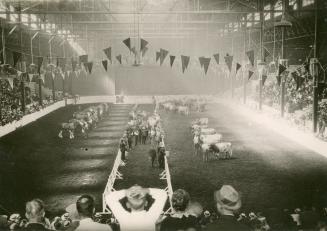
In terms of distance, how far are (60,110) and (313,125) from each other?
24764 mm

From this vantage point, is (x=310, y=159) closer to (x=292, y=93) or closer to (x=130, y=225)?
(x=292, y=93)

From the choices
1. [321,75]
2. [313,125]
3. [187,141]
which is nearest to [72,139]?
[187,141]

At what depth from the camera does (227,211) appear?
514 cm

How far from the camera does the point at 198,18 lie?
48125 mm

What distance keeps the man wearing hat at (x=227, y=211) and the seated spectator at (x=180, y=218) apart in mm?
324

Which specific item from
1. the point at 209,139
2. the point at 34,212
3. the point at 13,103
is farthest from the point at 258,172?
the point at 13,103

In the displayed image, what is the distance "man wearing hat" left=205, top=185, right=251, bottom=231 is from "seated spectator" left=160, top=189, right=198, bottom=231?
0.32 m

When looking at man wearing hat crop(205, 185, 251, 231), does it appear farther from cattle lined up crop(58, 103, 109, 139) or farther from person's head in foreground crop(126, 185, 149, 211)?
cattle lined up crop(58, 103, 109, 139)

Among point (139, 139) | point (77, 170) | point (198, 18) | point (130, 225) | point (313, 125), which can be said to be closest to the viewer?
point (130, 225)

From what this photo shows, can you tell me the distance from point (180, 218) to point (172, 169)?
38.5ft

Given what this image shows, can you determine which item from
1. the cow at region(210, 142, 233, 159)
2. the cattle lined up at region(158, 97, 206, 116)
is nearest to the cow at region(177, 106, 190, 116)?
the cattle lined up at region(158, 97, 206, 116)

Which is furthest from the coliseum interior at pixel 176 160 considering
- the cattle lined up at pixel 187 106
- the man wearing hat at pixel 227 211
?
the cattle lined up at pixel 187 106

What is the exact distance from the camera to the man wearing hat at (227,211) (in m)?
5.02

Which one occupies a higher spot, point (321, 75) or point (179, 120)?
point (321, 75)
